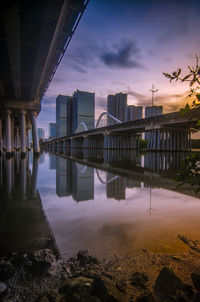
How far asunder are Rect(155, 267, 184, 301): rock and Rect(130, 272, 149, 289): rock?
18 cm

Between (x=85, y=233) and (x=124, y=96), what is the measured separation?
417 feet

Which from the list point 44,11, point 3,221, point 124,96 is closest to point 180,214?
point 3,221

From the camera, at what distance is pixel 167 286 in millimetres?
2078

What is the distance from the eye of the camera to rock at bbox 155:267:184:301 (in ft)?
6.53

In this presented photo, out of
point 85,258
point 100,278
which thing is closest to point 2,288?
point 85,258

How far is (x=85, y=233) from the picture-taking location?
12.0 ft

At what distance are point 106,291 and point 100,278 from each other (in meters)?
0.16

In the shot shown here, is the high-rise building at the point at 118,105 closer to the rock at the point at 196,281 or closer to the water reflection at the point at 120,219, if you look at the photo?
the water reflection at the point at 120,219

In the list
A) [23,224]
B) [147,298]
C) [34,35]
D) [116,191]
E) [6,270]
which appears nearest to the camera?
[147,298]

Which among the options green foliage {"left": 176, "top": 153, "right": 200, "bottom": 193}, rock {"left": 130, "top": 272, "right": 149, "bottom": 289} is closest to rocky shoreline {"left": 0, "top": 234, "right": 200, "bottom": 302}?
rock {"left": 130, "top": 272, "right": 149, "bottom": 289}

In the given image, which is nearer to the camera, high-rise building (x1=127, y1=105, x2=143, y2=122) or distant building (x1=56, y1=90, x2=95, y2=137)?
high-rise building (x1=127, y1=105, x2=143, y2=122)

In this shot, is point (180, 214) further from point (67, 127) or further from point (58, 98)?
point (58, 98)

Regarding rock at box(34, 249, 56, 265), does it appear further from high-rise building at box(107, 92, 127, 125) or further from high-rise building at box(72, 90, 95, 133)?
high-rise building at box(72, 90, 95, 133)

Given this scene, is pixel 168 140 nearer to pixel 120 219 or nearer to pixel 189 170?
pixel 120 219
